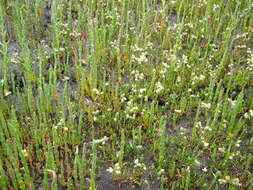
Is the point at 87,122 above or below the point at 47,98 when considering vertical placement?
below

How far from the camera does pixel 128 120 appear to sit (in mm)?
3625

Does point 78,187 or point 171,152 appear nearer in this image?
point 78,187

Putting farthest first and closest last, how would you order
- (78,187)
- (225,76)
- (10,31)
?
(10,31) → (225,76) → (78,187)

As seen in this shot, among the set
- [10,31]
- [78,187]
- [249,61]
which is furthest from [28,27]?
[249,61]

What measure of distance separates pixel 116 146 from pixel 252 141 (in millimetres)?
1534

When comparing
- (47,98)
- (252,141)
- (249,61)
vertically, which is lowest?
(252,141)

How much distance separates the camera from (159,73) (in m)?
4.16

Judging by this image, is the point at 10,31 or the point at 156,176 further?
the point at 10,31

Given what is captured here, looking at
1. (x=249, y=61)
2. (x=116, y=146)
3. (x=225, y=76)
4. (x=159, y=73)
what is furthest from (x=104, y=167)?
(x=249, y=61)

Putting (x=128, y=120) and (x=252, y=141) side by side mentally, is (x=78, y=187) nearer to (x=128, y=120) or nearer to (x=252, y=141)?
(x=128, y=120)

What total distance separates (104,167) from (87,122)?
2.10 ft

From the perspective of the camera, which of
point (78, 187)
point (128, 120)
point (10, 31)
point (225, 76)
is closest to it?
point (78, 187)

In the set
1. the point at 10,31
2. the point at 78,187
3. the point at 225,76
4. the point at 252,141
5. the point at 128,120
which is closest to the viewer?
the point at 78,187

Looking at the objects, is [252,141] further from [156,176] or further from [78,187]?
[78,187]
